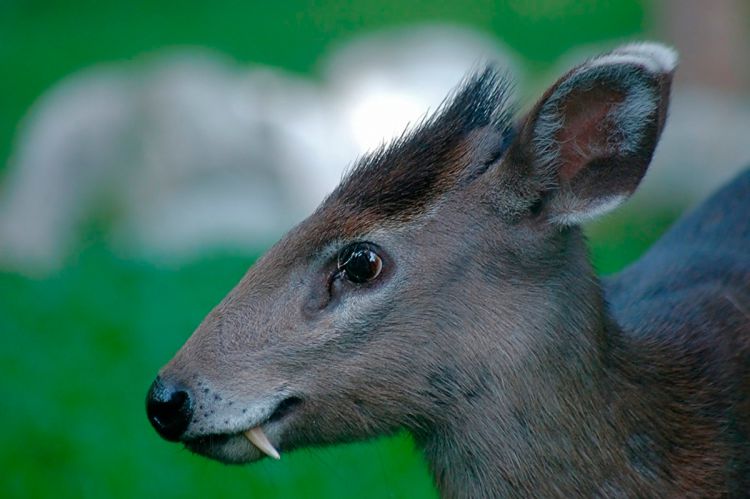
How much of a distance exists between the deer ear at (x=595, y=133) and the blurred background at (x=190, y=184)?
3.31 feet

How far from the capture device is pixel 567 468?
3.21m

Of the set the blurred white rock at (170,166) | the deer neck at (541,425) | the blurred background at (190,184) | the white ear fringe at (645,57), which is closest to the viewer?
the white ear fringe at (645,57)

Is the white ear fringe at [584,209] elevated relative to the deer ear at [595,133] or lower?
lower

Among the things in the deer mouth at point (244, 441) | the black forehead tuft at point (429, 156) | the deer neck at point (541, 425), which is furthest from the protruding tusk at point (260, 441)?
the black forehead tuft at point (429, 156)

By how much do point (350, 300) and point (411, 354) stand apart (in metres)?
0.21

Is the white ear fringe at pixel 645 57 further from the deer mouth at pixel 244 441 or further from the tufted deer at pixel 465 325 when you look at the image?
the deer mouth at pixel 244 441

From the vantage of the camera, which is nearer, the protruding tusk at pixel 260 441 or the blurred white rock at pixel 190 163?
the protruding tusk at pixel 260 441

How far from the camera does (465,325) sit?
3.17 meters

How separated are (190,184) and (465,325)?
5.52 metres

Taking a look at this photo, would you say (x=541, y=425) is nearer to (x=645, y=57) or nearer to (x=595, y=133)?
(x=595, y=133)

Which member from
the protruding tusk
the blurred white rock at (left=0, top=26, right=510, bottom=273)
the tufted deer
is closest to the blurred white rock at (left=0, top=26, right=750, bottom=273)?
the blurred white rock at (left=0, top=26, right=510, bottom=273)

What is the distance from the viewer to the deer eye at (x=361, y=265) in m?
3.20

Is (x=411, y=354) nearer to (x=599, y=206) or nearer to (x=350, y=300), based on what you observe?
(x=350, y=300)

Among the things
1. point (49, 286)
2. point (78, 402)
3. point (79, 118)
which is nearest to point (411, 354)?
point (78, 402)
